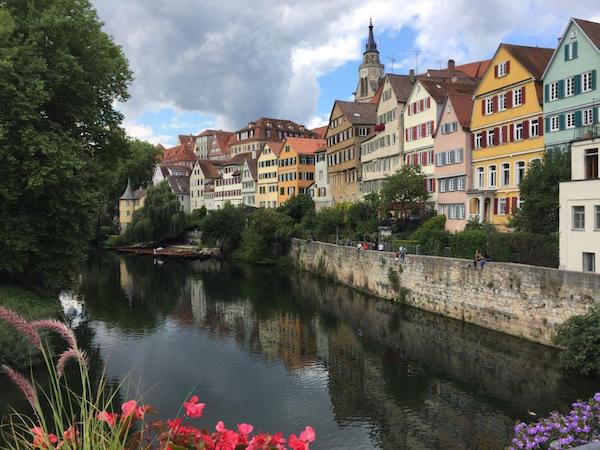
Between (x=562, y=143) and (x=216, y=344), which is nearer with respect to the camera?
(x=216, y=344)

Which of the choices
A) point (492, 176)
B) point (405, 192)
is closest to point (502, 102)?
point (492, 176)

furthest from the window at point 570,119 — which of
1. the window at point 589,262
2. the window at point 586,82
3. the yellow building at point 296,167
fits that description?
the yellow building at point 296,167

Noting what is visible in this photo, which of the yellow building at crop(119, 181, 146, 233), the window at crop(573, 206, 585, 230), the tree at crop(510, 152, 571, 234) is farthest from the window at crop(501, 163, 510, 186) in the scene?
the yellow building at crop(119, 181, 146, 233)

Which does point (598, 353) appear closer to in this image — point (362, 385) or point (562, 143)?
point (362, 385)

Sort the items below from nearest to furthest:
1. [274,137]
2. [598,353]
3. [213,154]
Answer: [598,353], [274,137], [213,154]

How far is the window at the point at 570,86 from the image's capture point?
93.2 feet

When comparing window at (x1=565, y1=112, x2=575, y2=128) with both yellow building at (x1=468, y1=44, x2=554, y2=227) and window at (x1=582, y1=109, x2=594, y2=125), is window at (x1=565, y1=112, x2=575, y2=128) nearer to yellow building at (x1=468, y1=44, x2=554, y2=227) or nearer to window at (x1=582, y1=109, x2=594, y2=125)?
window at (x1=582, y1=109, x2=594, y2=125)

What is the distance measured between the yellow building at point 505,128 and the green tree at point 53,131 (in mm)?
21673

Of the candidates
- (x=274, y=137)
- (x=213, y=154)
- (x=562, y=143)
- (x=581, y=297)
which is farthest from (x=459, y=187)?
(x=213, y=154)

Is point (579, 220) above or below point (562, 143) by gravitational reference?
below

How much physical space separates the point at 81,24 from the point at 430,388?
17.4 meters

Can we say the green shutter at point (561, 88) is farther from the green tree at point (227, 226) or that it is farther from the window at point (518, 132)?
the green tree at point (227, 226)

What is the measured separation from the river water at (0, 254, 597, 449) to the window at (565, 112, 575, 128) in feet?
40.1

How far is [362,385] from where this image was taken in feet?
60.1
